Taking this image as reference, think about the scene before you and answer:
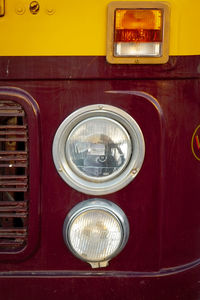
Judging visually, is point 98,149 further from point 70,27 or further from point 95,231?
point 70,27

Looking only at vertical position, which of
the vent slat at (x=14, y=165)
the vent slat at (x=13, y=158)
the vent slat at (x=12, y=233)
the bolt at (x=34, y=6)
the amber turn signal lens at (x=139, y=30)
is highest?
the bolt at (x=34, y=6)

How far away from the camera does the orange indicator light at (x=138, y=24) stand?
1.24 metres

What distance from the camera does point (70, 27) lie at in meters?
1.26

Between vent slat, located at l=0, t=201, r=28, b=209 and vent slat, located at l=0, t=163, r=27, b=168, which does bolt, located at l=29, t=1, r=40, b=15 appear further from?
vent slat, located at l=0, t=201, r=28, b=209

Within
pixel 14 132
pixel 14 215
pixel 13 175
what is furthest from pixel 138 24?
pixel 14 215

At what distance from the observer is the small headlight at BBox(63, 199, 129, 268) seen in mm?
1309

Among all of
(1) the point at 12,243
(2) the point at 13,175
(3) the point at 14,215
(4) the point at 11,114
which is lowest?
(1) the point at 12,243

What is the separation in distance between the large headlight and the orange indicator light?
0.25m

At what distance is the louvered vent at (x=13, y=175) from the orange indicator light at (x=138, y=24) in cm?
45

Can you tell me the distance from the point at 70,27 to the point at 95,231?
0.70 meters

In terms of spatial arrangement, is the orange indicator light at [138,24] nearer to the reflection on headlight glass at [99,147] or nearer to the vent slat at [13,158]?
the reflection on headlight glass at [99,147]

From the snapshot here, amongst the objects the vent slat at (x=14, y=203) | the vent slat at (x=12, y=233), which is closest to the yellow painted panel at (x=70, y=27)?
the vent slat at (x=14, y=203)

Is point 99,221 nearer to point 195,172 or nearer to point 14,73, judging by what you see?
point 195,172

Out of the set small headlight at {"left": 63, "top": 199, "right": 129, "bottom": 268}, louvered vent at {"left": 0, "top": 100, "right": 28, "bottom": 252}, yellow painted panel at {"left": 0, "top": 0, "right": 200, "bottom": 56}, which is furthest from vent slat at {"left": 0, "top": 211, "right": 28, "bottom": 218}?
yellow painted panel at {"left": 0, "top": 0, "right": 200, "bottom": 56}
